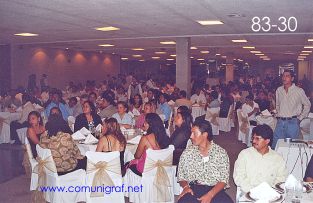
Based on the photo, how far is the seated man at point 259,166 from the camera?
340 cm

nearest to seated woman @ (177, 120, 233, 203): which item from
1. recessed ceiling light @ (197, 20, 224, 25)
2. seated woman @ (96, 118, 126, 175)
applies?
seated woman @ (96, 118, 126, 175)

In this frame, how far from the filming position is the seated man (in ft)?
11.1

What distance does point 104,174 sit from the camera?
13.6 ft

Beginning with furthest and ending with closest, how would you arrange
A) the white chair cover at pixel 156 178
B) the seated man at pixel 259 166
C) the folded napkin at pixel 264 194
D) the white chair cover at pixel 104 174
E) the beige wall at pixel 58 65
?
1. the beige wall at pixel 58 65
2. the white chair cover at pixel 156 178
3. the white chair cover at pixel 104 174
4. the seated man at pixel 259 166
5. the folded napkin at pixel 264 194

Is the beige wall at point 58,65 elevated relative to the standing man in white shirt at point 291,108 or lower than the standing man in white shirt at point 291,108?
elevated

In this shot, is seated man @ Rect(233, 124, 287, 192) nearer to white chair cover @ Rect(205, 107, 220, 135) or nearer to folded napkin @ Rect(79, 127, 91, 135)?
folded napkin @ Rect(79, 127, 91, 135)

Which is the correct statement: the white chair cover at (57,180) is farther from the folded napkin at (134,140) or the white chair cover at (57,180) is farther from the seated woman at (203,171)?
the seated woman at (203,171)

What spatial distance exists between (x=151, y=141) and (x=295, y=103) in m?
2.28

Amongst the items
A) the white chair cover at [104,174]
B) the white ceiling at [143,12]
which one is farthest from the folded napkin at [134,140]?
the white ceiling at [143,12]

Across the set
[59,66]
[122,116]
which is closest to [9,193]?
[122,116]

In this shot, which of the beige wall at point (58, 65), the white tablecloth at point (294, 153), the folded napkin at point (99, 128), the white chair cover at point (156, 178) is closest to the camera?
the white chair cover at point (156, 178)

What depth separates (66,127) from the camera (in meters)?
5.52

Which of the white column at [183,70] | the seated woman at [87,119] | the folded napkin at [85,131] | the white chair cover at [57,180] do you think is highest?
the white column at [183,70]

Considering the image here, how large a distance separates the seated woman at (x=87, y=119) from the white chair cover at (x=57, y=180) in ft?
4.93
